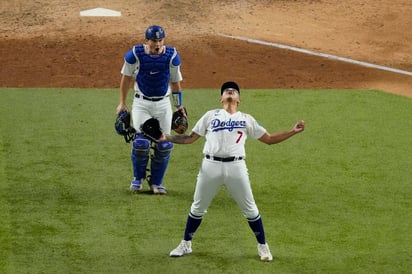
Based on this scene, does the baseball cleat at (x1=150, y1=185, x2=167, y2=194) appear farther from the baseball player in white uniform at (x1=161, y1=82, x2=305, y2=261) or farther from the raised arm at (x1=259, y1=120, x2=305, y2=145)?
the raised arm at (x1=259, y1=120, x2=305, y2=145)

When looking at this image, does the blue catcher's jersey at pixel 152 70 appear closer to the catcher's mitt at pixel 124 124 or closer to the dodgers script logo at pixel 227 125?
the catcher's mitt at pixel 124 124

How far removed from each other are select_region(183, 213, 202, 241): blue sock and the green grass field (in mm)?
236

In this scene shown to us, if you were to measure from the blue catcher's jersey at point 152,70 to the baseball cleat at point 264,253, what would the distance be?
10.1 ft

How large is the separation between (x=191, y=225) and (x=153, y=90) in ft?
8.84

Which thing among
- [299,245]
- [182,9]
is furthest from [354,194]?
[182,9]

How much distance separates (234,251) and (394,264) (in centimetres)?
181

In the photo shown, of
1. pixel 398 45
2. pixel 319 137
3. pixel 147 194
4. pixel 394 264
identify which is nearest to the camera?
pixel 394 264

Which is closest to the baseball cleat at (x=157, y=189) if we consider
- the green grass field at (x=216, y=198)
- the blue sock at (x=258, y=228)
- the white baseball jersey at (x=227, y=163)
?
the green grass field at (x=216, y=198)

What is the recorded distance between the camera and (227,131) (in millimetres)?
12922

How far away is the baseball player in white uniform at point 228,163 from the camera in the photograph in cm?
1282

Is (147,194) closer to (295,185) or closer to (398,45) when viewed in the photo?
(295,185)

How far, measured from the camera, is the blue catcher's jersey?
15.1m

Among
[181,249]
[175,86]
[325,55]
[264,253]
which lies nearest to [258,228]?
[264,253]

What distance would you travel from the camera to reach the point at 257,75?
73.0 feet
